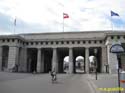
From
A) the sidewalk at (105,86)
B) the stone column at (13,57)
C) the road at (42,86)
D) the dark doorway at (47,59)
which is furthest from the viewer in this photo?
the dark doorway at (47,59)

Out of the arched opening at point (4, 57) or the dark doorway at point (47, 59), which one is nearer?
the arched opening at point (4, 57)

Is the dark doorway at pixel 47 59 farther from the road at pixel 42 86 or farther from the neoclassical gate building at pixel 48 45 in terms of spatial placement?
the road at pixel 42 86

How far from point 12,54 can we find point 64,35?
68.6 feet

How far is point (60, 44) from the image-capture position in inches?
2805

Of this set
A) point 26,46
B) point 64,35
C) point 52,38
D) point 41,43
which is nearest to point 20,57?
point 26,46

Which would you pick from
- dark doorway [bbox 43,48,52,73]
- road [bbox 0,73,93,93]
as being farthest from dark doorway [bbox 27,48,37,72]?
road [bbox 0,73,93,93]

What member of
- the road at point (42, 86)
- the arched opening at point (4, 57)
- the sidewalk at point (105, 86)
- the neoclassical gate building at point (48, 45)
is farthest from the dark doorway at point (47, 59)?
the sidewalk at point (105, 86)

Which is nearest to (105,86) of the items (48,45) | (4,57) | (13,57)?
(13,57)

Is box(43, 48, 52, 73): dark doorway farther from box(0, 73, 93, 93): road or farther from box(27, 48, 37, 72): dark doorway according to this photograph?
box(0, 73, 93, 93): road

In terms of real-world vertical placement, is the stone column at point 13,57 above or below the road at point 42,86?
above

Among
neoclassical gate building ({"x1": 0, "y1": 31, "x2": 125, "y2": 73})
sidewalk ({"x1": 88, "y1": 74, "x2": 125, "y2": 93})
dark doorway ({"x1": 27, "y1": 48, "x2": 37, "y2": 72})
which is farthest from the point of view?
dark doorway ({"x1": 27, "y1": 48, "x2": 37, "y2": 72})

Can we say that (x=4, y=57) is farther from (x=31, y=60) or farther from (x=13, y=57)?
(x=31, y=60)

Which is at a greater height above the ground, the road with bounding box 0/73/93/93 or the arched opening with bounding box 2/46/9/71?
the arched opening with bounding box 2/46/9/71

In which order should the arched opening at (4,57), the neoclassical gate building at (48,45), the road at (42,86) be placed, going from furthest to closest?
the arched opening at (4,57)
the neoclassical gate building at (48,45)
the road at (42,86)
